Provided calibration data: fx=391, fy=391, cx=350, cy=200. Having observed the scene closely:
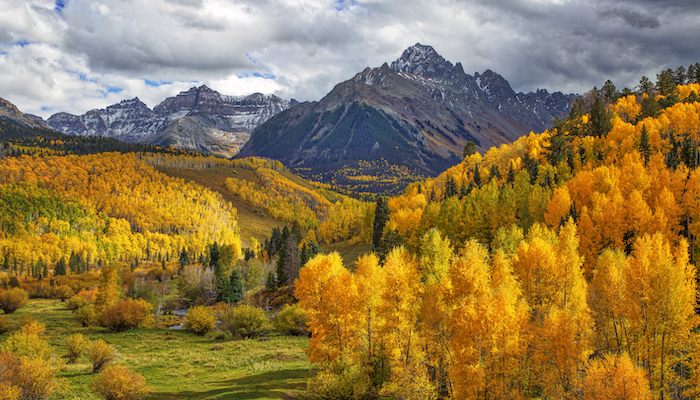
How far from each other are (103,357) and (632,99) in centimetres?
16626

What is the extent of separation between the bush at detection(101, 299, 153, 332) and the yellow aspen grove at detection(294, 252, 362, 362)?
55.1 metres

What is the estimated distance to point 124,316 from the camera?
256ft

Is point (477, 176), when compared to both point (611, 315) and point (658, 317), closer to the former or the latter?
point (611, 315)

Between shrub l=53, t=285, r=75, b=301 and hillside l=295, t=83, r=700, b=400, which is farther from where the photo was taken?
shrub l=53, t=285, r=75, b=301

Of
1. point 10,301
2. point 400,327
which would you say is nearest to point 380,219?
point 400,327

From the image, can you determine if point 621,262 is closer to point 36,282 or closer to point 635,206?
point 635,206

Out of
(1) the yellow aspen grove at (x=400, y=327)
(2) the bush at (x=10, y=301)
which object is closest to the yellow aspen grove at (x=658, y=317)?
(1) the yellow aspen grove at (x=400, y=327)

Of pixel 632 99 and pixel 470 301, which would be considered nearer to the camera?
pixel 470 301

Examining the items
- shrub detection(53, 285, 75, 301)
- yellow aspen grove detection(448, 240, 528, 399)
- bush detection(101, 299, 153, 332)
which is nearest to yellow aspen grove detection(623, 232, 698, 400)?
yellow aspen grove detection(448, 240, 528, 399)

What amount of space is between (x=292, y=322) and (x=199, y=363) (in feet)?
71.4

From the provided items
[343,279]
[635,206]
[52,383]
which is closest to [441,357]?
[343,279]

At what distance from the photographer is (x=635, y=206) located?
205ft

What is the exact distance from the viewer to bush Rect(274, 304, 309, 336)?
247 feet

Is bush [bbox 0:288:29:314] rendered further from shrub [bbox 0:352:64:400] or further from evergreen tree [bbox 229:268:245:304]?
shrub [bbox 0:352:64:400]
